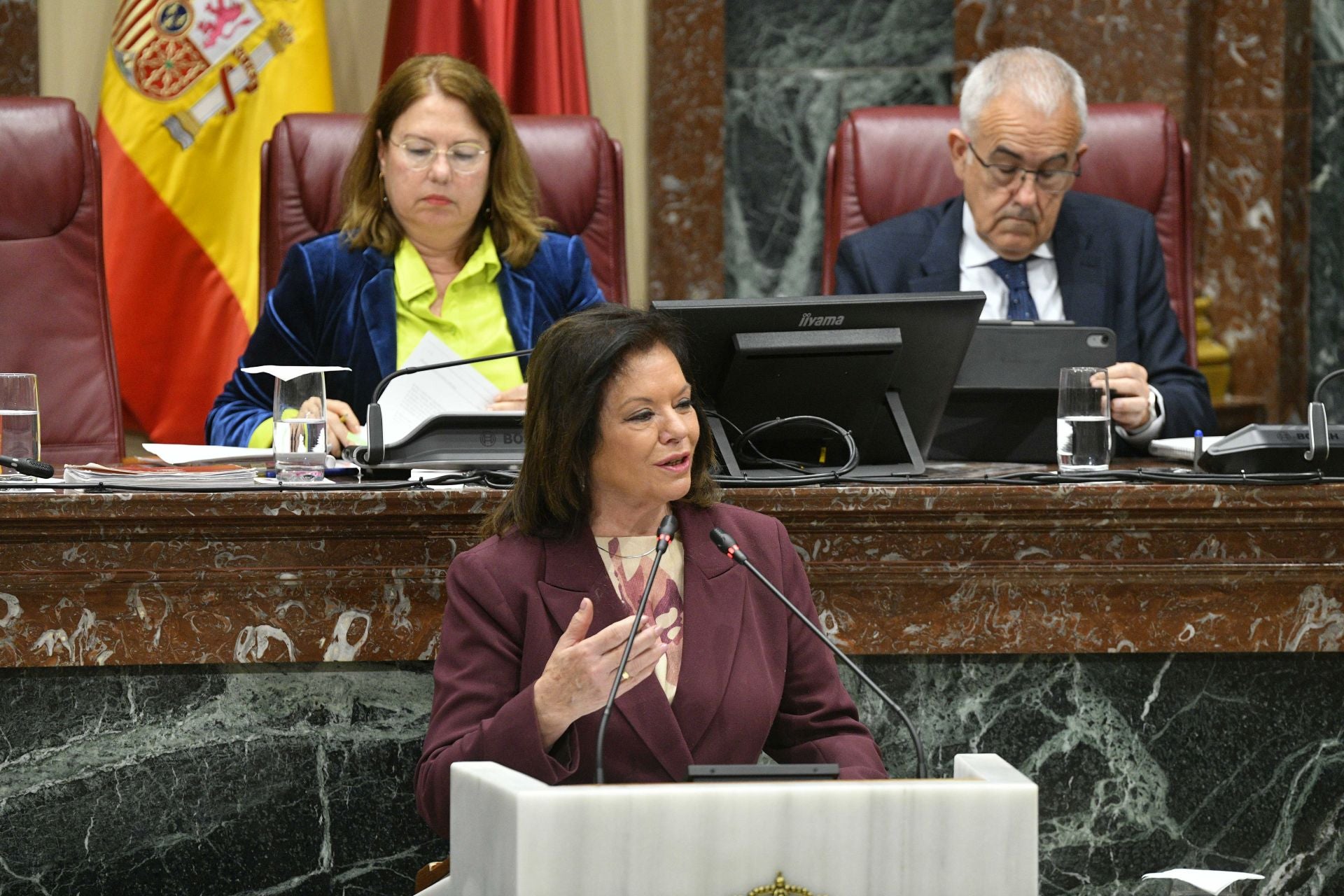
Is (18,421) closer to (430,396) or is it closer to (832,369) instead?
(430,396)

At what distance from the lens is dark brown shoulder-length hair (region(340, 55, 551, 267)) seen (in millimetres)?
2895

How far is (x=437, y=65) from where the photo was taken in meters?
2.91

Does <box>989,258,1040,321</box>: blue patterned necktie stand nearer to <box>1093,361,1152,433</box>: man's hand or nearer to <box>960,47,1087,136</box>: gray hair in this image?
<box>960,47,1087,136</box>: gray hair

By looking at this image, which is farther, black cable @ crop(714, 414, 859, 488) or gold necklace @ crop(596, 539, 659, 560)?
black cable @ crop(714, 414, 859, 488)

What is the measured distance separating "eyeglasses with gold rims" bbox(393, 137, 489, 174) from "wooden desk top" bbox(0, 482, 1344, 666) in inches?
41.3

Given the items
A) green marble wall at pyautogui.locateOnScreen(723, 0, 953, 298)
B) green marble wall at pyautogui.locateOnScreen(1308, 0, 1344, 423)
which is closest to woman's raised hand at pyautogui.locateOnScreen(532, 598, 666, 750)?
green marble wall at pyautogui.locateOnScreen(723, 0, 953, 298)

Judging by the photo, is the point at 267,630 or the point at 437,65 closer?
the point at 267,630

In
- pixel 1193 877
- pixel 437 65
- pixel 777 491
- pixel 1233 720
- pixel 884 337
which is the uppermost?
pixel 437 65

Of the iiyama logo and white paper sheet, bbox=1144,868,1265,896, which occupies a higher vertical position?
the iiyama logo

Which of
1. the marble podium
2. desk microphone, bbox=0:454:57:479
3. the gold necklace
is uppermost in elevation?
desk microphone, bbox=0:454:57:479

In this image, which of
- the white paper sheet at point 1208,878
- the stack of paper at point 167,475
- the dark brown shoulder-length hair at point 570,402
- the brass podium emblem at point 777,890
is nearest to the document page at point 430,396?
the stack of paper at point 167,475

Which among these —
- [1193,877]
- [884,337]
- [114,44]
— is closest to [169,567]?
[884,337]

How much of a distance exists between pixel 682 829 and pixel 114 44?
2.93 metres

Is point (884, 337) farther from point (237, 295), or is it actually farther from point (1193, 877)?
point (237, 295)
